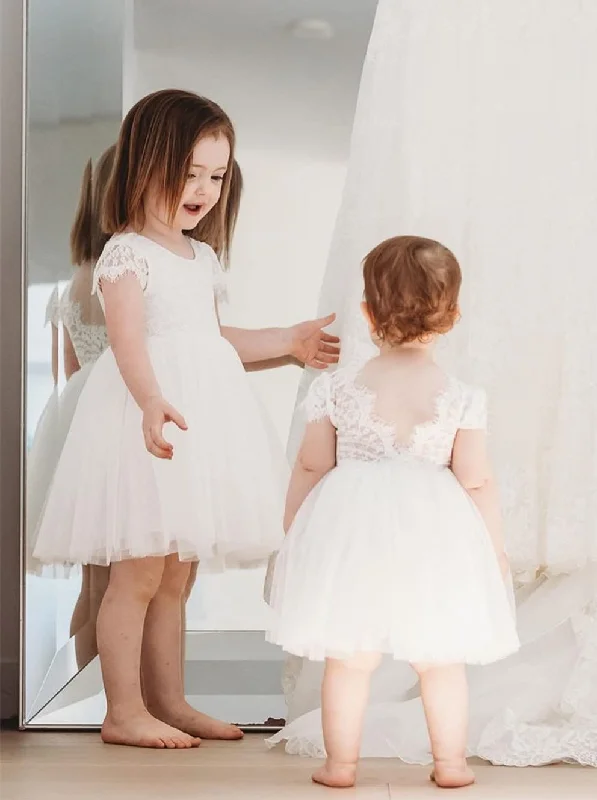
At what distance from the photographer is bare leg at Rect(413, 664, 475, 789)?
1.28m

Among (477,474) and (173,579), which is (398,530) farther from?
(173,579)

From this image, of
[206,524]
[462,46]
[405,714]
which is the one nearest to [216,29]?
[462,46]

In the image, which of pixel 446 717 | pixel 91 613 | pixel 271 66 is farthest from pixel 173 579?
pixel 271 66

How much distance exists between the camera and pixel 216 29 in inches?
66.5

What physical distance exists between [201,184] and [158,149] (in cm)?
8

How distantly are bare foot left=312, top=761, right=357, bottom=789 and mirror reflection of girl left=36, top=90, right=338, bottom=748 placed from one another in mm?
275

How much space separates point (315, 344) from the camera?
1591 millimetres

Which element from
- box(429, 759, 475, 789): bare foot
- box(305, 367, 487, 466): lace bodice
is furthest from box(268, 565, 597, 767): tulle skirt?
box(305, 367, 487, 466): lace bodice

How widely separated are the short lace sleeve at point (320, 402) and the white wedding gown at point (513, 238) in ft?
0.51

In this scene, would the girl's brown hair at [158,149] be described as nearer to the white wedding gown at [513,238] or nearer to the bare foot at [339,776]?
the white wedding gown at [513,238]

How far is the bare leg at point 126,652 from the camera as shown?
1500 millimetres

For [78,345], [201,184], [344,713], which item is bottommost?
[344,713]

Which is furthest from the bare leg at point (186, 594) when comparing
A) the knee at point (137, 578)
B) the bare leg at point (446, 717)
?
the bare leg at point (446, 717)

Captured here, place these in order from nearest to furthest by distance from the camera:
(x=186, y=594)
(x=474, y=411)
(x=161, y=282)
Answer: (x=474, y=411), (x=161, y=282), (x=186, y=594)
